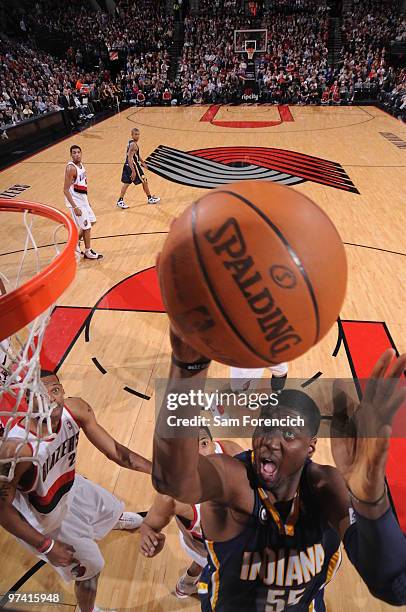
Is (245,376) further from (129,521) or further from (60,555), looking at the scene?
(60,555)

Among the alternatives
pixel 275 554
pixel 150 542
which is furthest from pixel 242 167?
pixel 275 554

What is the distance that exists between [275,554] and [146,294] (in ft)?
13.4

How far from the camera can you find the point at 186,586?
2.39m

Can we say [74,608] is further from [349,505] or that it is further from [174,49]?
[174,49]

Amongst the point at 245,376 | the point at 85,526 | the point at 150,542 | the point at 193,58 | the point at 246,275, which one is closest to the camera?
the point at 246,275

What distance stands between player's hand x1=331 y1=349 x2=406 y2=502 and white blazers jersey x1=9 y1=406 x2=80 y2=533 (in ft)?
4.86

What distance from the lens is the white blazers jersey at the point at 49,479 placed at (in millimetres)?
2049

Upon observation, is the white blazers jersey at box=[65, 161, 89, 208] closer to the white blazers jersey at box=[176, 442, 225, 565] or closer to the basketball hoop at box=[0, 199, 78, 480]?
the basketball hoop at box=[0, 199, 78, 480]

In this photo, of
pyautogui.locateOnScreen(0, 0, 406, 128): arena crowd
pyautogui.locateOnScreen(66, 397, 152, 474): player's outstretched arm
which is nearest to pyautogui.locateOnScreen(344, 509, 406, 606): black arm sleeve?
pyautogui.locateOnScreen(66, 397, 152, 474): player's outstretched arm

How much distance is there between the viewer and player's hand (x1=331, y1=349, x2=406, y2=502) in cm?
104

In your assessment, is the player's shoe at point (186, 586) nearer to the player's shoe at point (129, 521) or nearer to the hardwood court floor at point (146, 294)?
the hardwood court floor at point (146, 294)

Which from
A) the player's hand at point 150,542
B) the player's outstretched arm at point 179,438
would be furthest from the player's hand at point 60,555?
the player's outstretched arm at point 179,438

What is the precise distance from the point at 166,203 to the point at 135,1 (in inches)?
911

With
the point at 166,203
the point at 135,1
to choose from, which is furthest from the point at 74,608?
the point at 135,1
